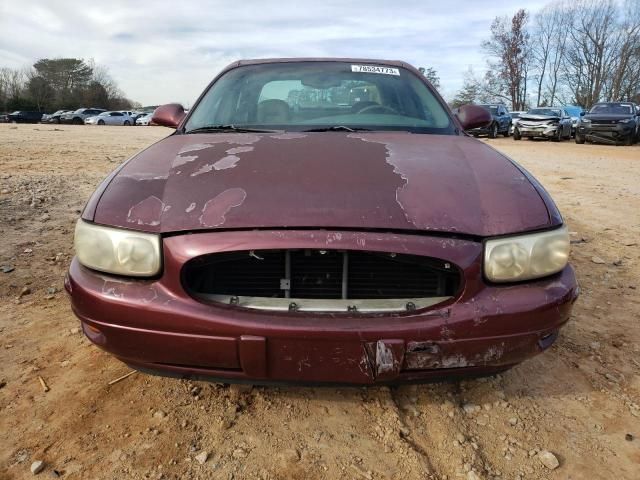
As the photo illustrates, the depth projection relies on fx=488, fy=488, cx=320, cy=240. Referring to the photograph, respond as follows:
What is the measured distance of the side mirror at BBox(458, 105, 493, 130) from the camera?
9.81 ft

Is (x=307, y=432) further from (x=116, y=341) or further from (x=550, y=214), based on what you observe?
(x=550, y=214)

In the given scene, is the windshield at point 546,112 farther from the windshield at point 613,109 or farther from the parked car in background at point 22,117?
the parked car in background at point 22,117

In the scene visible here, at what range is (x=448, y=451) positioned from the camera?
1.75m

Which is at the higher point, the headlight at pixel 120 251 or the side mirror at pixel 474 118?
the side mirror at pixel 474 118

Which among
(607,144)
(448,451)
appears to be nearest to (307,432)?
(448,451)

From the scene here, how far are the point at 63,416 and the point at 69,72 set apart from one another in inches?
2807

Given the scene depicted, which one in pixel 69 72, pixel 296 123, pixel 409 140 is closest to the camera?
pixel 409 140

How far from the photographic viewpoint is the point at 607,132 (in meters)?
17.8

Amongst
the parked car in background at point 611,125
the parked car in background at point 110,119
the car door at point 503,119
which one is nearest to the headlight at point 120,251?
the parked car in background at point 611,125

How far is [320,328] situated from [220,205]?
1.79 feet

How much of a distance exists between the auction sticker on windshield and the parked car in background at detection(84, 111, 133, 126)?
40.1 m

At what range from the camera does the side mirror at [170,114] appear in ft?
9.89

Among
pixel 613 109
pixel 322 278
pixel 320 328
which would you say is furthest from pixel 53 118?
pixel 320 328

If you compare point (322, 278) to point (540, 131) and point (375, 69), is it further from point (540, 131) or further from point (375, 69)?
point (540, 131)
